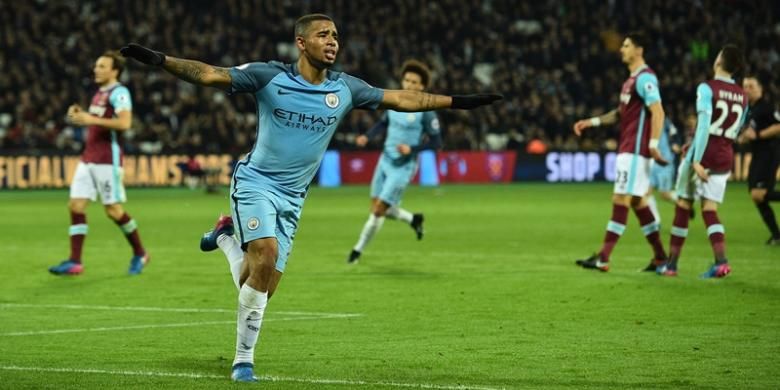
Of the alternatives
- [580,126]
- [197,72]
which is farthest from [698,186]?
[197,72]

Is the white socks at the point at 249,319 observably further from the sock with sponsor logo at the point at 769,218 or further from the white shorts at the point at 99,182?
the sock with sponsor logo at the point at 769,218

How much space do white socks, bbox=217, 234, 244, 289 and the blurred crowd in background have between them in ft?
95.8

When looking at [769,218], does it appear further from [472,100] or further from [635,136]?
[472,100]

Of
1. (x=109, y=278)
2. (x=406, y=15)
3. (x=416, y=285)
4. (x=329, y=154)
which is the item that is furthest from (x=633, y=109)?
(x=406, y=15)

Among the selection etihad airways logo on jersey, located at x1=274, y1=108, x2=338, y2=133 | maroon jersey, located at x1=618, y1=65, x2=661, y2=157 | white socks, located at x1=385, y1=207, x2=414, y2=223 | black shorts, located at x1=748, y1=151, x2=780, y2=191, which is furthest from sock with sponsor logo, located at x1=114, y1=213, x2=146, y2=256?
black shorts, located at x1=748, y1=151, x2=780, y2=191

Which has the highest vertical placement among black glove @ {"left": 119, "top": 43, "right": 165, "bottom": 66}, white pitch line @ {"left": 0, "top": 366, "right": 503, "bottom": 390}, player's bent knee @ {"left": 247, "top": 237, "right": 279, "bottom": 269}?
black glove @ {"left": 119, "top": 43, "right": 165, "bottom": 66}

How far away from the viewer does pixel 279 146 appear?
26.8ft

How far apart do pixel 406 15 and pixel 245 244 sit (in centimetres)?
3940

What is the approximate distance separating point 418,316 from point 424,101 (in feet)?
8.84

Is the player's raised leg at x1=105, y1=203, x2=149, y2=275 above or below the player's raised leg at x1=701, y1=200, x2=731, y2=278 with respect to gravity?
below

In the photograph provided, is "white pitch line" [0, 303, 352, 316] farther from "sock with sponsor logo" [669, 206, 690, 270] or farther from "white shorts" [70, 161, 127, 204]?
"sock with sponsor logo" [669, 206, 690, 270]

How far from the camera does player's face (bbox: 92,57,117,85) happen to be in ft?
47.3

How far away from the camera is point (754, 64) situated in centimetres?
4700

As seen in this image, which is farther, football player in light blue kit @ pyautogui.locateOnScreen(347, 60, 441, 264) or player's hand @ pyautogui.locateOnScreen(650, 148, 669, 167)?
football player in light blue kit @ pyautogui.locateOnScreen(347, 60, 441, 264)
